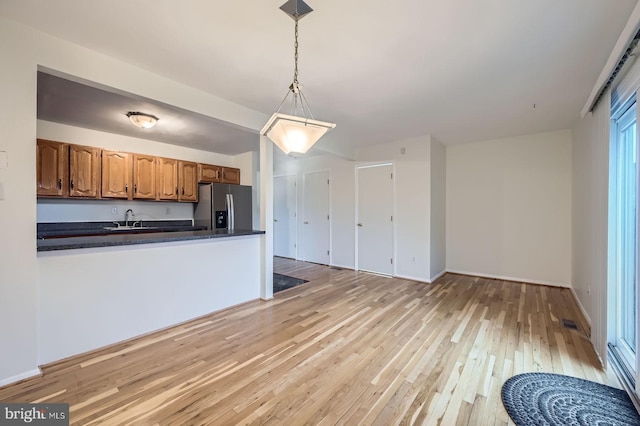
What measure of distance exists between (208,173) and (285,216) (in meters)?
2.32

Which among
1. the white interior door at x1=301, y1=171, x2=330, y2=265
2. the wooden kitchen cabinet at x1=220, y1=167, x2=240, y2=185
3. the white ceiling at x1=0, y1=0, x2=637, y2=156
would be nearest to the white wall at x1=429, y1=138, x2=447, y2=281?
the white ceiling at x1=0, y1=0, x2=637, y2=156

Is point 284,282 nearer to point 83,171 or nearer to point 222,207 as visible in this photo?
point 222,207

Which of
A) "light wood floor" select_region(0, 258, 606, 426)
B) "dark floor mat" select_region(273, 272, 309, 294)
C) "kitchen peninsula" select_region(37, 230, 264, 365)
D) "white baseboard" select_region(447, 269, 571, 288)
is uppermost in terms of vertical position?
"kitchen peninsula" select_region(37, 230, 264, 365)

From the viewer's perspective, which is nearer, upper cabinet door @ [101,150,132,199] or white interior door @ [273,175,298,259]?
upper cabinet door @ [101,150,132,199]

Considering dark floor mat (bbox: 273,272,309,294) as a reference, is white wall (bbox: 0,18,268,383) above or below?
above

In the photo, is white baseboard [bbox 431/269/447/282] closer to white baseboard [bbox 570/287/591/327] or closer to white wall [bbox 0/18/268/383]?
white baseboard [bbox 570/287/591/327]

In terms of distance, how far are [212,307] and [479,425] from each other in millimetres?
2771

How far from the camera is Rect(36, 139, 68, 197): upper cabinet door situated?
3.46m

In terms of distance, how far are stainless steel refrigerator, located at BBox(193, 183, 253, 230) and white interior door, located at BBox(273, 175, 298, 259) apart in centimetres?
156

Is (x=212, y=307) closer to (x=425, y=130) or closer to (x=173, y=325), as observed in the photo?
(x=173, y=325)

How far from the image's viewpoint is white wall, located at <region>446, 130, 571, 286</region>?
4227mm

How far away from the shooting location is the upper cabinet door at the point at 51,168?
11.4 feet

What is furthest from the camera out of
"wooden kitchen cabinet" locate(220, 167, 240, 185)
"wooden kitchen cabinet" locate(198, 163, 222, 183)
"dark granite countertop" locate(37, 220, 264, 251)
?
"wooden kitchen cabinet" locate(220, 167, 240, 185)

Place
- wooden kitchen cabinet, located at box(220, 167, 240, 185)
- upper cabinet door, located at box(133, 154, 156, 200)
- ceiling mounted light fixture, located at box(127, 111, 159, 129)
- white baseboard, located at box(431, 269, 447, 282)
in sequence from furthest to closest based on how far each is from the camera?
wooden kitchen cabinet, located at box(220, 167, 240, 185) → white baseboard, located at box(431, 269, 447, 282) → upper cabinet door, located at box(133, 154, 156, 200) → ceiling mounted light fixture, located at box(127, 111, 159, 129)
